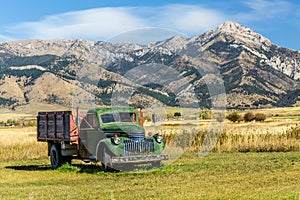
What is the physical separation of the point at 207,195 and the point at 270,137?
18.6m

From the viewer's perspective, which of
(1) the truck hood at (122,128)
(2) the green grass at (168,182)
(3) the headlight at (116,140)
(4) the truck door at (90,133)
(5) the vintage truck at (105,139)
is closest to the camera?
(2) the green grass at (168,182)

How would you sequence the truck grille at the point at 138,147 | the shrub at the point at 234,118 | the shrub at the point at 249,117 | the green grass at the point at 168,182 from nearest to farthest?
the green grass at the point at 168,182, the truck grille at the point at 138,147, the shrub at the point at 234,118, the shrub at the point at 249,117

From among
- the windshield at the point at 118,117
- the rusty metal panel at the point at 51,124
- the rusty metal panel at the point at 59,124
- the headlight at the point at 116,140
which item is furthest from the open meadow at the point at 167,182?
the windshield at the point at 118,117

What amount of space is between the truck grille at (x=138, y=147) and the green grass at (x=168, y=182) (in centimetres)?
99

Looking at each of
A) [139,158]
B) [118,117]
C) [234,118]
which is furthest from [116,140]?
[234,118]

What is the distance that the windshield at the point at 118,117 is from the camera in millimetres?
21938

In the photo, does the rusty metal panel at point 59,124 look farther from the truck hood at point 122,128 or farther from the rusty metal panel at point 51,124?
the truck hood at point 122,128

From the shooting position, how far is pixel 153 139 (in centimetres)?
2108

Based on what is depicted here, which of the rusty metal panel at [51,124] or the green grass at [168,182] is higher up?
the rusty metal panel at [51,124]

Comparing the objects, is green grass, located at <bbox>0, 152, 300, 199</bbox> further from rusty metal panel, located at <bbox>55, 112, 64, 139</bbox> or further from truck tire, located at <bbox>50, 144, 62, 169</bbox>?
rusty metal panel, located at <bbox>55, 112, 64, 139</bbox>

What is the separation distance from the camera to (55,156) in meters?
24.8

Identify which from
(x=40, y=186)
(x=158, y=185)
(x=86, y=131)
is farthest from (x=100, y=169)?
(x=158, y=185)

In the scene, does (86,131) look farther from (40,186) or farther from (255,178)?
(255,178)

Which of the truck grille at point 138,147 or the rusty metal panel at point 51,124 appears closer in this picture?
the truck grille at point 138,147
